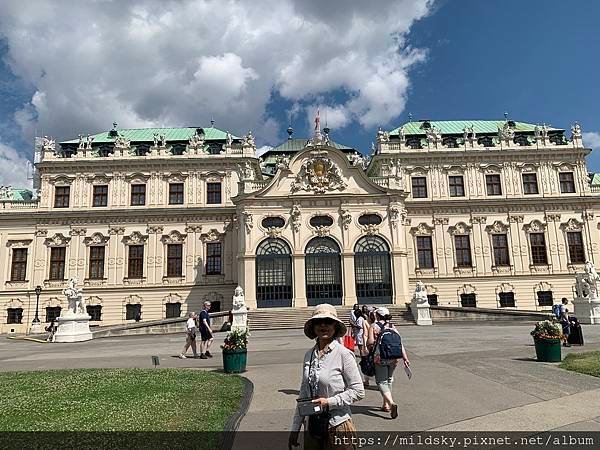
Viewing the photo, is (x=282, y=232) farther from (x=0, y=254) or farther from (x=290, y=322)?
(x=0, y=254)

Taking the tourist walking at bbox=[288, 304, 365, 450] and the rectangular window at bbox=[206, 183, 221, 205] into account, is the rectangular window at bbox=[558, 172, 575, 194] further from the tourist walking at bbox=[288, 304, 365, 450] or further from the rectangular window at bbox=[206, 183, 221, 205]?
the tourist walking at bbox=[288, 304, 365, 450]

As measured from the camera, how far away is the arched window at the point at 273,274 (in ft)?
125

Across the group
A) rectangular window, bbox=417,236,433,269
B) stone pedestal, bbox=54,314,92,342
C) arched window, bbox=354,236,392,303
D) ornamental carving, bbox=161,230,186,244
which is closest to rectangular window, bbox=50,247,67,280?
ornamental carving, bbox=161,230,186,244

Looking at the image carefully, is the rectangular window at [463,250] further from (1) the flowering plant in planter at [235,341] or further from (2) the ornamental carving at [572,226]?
(1) the flowering plant in planter at [235,341]

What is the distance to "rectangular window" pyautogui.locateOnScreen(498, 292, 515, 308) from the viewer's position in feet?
140

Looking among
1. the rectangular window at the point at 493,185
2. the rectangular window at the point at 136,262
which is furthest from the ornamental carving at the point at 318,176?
the rectangular window at the point at 136,262

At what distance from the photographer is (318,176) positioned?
132 ft

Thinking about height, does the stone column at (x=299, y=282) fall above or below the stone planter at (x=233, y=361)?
above

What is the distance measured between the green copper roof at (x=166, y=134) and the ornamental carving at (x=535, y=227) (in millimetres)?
30914

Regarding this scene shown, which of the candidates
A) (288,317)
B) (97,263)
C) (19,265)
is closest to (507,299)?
(288,317)

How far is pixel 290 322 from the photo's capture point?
34656 millimetres

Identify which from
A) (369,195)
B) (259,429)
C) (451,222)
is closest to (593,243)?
(451,222)

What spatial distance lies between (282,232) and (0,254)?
27129mm

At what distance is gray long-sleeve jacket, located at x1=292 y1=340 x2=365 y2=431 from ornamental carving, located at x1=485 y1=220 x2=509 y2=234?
43.4 m
